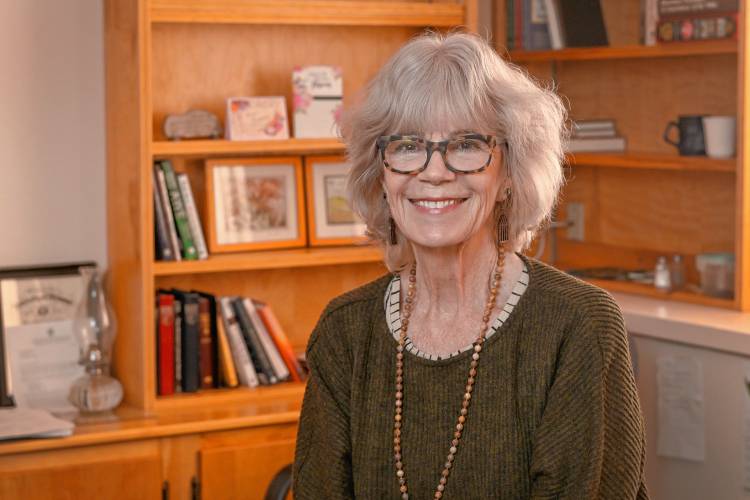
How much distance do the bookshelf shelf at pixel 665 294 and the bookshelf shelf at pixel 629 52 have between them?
2.37ft

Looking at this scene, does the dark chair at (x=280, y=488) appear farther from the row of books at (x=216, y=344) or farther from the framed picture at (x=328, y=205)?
the framed picture at (x=328, y=205)

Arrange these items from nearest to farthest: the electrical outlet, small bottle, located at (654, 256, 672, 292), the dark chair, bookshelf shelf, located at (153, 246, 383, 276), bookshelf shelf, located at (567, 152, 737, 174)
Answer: the dark chair
bookshelf shelf, located at (153, 246, 383, 276)
bookshelf shelf, located at (567, 152, 737, 174)
small bottle, located at (654, 256, 672, 292)
the electrical outlet

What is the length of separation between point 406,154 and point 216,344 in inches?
61.6

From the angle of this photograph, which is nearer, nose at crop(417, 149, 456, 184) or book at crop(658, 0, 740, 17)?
nose at crop(417, 149, 456, 184)

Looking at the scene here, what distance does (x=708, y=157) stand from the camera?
345 cm

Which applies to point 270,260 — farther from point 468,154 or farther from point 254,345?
point 468,154

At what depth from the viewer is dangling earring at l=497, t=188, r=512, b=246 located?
199 centimetres

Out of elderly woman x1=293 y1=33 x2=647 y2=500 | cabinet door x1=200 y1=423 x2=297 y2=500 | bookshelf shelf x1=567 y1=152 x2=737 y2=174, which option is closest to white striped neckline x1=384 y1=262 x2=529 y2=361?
elderly woman x1=293 y1=33 x2=647 y2=500

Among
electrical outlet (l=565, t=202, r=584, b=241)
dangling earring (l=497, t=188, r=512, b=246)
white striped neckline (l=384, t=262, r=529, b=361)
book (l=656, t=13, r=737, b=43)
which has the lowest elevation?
white striped neckline (l=384, t=262, r=529, b=361)

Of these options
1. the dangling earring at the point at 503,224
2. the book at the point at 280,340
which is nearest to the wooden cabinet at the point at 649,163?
the book at the point at 280,340

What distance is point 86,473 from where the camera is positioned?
9.78ft

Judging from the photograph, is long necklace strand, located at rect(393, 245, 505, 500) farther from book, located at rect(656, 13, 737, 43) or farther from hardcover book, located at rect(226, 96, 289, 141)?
book, located at rect(656, 13, 737, 43)

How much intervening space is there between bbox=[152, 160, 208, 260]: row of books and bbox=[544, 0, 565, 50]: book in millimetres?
1377

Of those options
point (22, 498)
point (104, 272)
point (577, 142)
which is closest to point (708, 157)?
point (577, 142)
